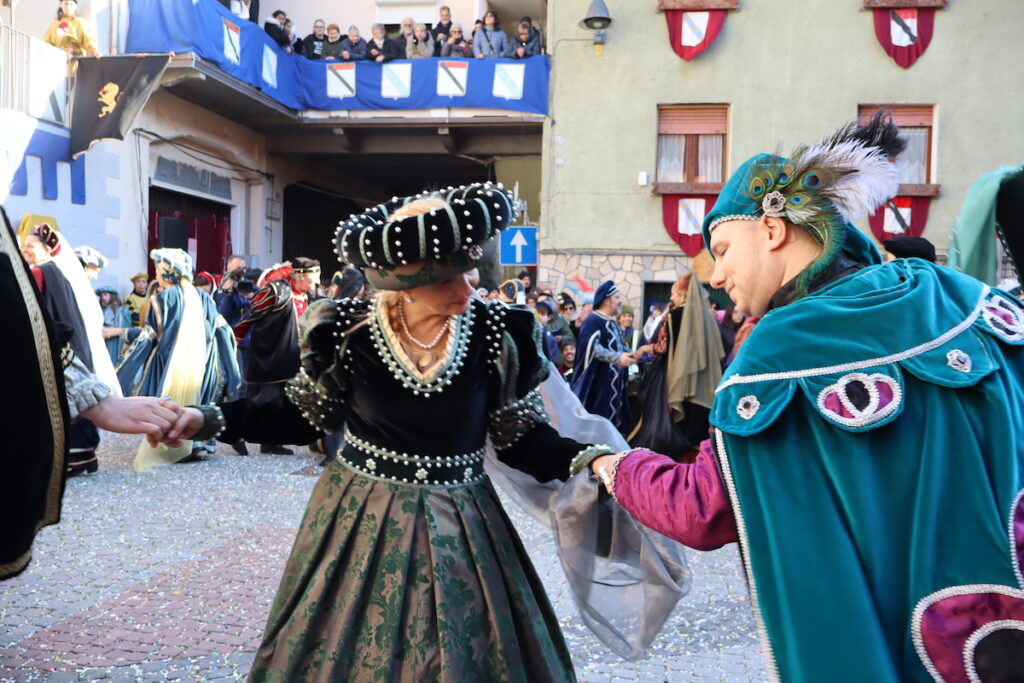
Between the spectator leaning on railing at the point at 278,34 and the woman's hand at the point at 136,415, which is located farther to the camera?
the spectator leaning on railing at the point at 278,34

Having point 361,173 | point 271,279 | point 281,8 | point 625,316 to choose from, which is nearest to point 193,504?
point 271,279

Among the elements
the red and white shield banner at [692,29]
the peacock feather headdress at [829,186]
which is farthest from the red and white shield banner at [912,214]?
the peacock feather headdress at [829,186]

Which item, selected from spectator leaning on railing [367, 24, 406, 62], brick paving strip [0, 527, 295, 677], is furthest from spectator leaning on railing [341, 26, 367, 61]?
brick paving strip [0, 527, 295, 677]

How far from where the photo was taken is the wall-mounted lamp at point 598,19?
12.9 metres

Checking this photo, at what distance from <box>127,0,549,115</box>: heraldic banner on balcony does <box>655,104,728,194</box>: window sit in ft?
6.94

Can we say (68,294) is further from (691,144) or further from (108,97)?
(691,144)

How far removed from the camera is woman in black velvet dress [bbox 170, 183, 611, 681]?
2053 mm

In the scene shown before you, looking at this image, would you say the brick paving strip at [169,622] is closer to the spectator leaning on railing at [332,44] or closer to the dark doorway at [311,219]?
the spectator leaning on railing at [332,44]

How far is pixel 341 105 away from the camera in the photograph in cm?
1452

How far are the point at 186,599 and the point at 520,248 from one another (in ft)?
23.9

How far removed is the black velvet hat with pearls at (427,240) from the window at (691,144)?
11.8m

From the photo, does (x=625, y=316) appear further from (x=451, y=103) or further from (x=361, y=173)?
(x=361, y=173)

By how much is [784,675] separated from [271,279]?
7040mm

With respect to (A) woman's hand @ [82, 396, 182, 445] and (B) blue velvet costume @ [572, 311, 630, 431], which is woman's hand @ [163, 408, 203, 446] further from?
(B) blue velvet costume @ [572, 311, 630, 431]
